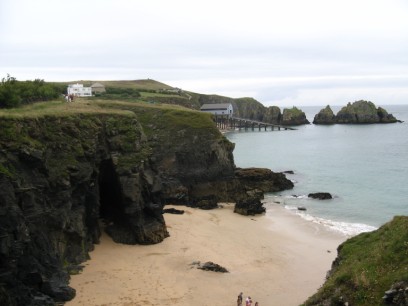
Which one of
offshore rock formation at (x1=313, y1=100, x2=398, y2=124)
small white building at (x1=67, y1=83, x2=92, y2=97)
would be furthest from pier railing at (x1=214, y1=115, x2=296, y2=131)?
small white building at (x1=67, y1=83, x2=92, y2=97)

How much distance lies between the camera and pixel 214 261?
30.7 meters

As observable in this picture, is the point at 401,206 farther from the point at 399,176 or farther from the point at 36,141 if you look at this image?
the point at 36,141

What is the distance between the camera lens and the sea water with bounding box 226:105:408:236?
46.8 meters

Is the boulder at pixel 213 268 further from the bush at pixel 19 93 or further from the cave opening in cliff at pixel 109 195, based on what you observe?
the bush at pixel 19 93

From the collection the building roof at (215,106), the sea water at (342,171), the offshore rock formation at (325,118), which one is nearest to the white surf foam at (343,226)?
the sea water at (342,171)

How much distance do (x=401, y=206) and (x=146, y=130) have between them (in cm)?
2986

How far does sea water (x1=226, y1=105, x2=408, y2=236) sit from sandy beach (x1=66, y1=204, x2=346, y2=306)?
21.9 ft

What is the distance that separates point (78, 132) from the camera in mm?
30938

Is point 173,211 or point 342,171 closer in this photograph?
point 173,211

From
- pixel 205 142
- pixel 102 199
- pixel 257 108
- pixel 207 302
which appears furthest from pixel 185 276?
pixel 257 108

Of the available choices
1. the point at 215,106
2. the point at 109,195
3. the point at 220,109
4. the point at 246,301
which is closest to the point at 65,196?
the point at 109,195

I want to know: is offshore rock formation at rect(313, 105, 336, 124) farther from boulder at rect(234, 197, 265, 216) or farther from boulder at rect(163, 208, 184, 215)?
boulder at rect(163, 208, 184, 215)

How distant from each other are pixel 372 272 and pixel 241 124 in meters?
157

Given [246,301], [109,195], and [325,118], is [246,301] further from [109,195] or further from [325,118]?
[325,118]
